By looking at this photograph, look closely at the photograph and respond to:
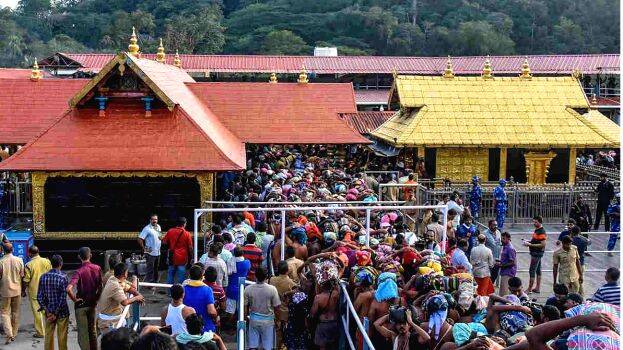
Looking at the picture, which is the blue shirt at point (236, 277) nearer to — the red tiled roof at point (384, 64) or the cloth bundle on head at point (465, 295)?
the cloth bundle on head at point (465, 295)

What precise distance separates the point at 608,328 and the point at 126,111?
11372mm

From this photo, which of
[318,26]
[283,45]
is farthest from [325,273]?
[318,26]

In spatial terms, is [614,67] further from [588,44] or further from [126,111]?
[126,111]

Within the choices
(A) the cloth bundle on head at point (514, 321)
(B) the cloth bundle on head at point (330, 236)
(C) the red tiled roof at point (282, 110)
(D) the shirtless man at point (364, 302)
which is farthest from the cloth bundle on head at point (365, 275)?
(C) the red tiled roof at point (282, 110)

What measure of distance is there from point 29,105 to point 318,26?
62.5m

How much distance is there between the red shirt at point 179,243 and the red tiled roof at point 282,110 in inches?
253

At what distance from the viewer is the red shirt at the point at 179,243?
37.4ft

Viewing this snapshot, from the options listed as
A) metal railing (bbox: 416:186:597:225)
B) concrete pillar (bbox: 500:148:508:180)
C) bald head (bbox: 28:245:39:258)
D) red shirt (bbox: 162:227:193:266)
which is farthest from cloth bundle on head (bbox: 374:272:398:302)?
concrete pillar (bbox: 500:148:508:180)

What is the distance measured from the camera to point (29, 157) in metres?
13.5

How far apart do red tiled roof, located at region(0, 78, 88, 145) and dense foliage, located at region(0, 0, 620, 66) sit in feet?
155

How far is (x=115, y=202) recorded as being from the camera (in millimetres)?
13758

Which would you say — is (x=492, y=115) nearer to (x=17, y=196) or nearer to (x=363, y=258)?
(x=17, y=196)

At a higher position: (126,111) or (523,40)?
(523,40)

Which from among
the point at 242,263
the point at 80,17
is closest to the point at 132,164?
the point at 242,263
